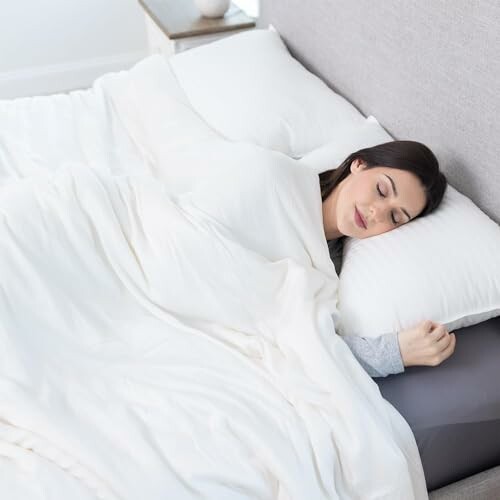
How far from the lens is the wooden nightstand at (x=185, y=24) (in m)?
2.28

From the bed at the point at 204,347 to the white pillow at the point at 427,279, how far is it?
3 cm

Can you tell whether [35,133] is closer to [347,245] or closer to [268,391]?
[347,245]

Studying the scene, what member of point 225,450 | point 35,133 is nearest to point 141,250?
point 225,450

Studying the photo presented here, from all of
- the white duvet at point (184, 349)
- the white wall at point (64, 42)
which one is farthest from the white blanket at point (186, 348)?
the white wall at point (64, 42)

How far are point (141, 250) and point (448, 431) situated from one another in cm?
69

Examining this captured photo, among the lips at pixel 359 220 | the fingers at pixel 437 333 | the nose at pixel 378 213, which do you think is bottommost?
the fingers at pixel 437 333

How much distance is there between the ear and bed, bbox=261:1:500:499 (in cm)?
20

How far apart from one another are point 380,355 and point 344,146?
2.19 feet

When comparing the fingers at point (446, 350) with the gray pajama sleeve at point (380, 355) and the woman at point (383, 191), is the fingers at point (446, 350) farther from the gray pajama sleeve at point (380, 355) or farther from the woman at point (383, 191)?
the woman at point (383, 191)

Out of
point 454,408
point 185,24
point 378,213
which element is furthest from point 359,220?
point 185,24

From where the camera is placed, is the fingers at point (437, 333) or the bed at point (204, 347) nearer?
the bed at point (204, 347)

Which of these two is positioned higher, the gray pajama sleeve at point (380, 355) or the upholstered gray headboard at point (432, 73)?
the upholstered gray headboard at point (432, 73)

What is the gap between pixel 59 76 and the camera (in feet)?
10.6

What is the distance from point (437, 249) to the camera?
47.5 inches
